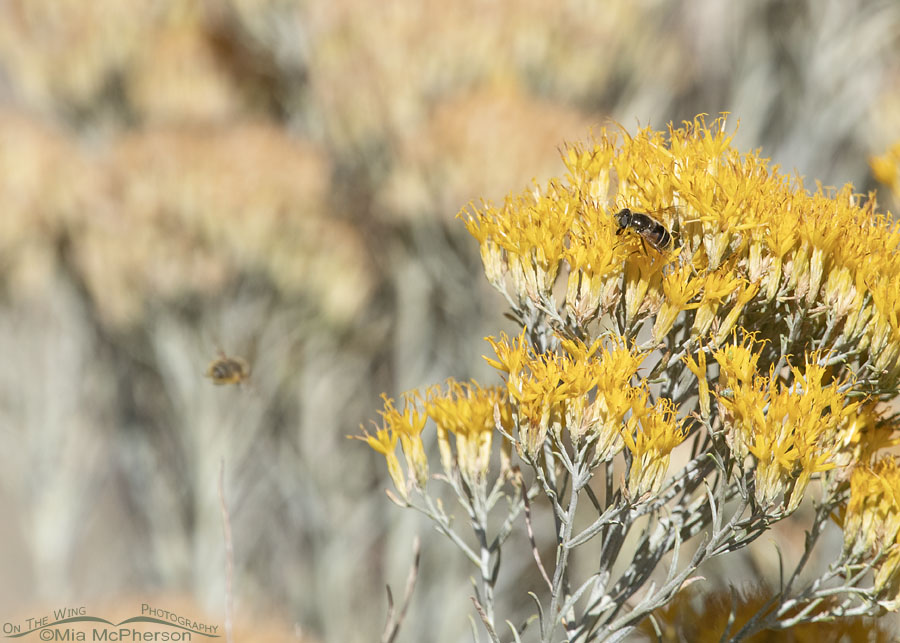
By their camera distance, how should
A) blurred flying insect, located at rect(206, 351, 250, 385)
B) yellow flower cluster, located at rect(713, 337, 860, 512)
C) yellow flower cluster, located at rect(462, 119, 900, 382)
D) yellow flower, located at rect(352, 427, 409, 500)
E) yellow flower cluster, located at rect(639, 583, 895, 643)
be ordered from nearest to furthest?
1. yellow flower cluster, located at rect(713, 337, 860, 512)
2. yellow flower cluster, located at rect(462, 119, 900, 382)
3. yellow flower, located at rect(352, 427, 409, 500)
4. yellow flower cluster, located at rect(639, 583, 895, 643)
5. blurred flying insect, located at rect(206, 351, 250, 385)

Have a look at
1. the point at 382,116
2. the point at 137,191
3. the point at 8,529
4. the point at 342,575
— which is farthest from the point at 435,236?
the point at 8,529

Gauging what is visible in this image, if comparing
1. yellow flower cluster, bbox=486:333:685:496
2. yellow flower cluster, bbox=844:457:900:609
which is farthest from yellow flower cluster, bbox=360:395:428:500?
yellow flower cluster, bbox=844:457:900:609

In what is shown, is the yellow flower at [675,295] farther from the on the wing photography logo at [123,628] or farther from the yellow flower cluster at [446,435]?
the on the wing photography logo at [123,628]

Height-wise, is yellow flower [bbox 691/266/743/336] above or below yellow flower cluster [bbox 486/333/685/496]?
above

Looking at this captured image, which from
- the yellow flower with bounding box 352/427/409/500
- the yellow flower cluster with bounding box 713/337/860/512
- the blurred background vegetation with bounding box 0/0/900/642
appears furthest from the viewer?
the blurred background vegetation with bounding box 0/0/900/642

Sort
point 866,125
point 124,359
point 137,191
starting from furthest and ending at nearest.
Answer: point 124,359 < point 866,125 < point 137,191

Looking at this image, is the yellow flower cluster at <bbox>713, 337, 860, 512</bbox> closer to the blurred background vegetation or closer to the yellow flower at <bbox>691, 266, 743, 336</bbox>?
the yellow flower at <bbox>691, 266, 743, 336</bbox>

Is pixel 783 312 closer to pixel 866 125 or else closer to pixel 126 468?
pixel 866 125
